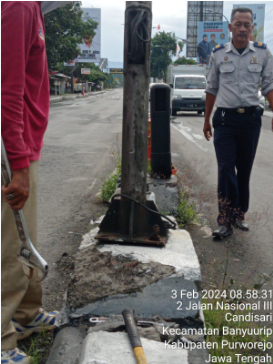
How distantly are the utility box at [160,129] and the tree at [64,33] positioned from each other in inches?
1303

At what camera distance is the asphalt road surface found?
13.8ft

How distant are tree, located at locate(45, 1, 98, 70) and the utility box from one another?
33.1 metres

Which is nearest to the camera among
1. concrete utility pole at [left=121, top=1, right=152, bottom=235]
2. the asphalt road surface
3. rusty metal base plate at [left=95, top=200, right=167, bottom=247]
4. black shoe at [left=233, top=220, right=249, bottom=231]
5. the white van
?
concrete utility pole at [left=121, top=1, right=152, bottom=235]

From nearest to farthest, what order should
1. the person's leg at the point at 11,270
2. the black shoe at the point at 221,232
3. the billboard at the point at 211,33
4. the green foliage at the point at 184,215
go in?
the person's leg at the point at 11,270 → the black shoe at the point at 221,232 → the green foliage at the point at 184,215 → the billboard at the point at 211,33

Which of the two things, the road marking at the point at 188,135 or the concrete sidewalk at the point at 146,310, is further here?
the road marking at the point at 188,135

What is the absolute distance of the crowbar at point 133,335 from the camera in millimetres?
2102

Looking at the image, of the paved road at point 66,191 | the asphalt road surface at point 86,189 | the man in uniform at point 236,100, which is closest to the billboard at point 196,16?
the asphalt road surface at point 86,189

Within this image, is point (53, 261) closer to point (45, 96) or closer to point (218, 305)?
point (218, 305)

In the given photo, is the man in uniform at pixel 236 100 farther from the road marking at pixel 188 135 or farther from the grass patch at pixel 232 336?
the road marking at pixel 188 135

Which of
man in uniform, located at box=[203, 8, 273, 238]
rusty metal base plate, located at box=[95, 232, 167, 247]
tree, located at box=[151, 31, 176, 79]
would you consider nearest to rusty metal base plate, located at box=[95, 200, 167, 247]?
rusty metal base plate, located at box=[95, 232, 167, 247]

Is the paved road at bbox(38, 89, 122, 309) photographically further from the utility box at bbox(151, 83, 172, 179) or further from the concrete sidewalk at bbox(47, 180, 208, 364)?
the utility box at bbox(151, 83, 172, 179)

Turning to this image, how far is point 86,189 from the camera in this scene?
6.92 metres

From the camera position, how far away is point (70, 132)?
1505 centimetres

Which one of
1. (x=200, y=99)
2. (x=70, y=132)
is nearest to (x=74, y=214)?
(x=70, y=132)
